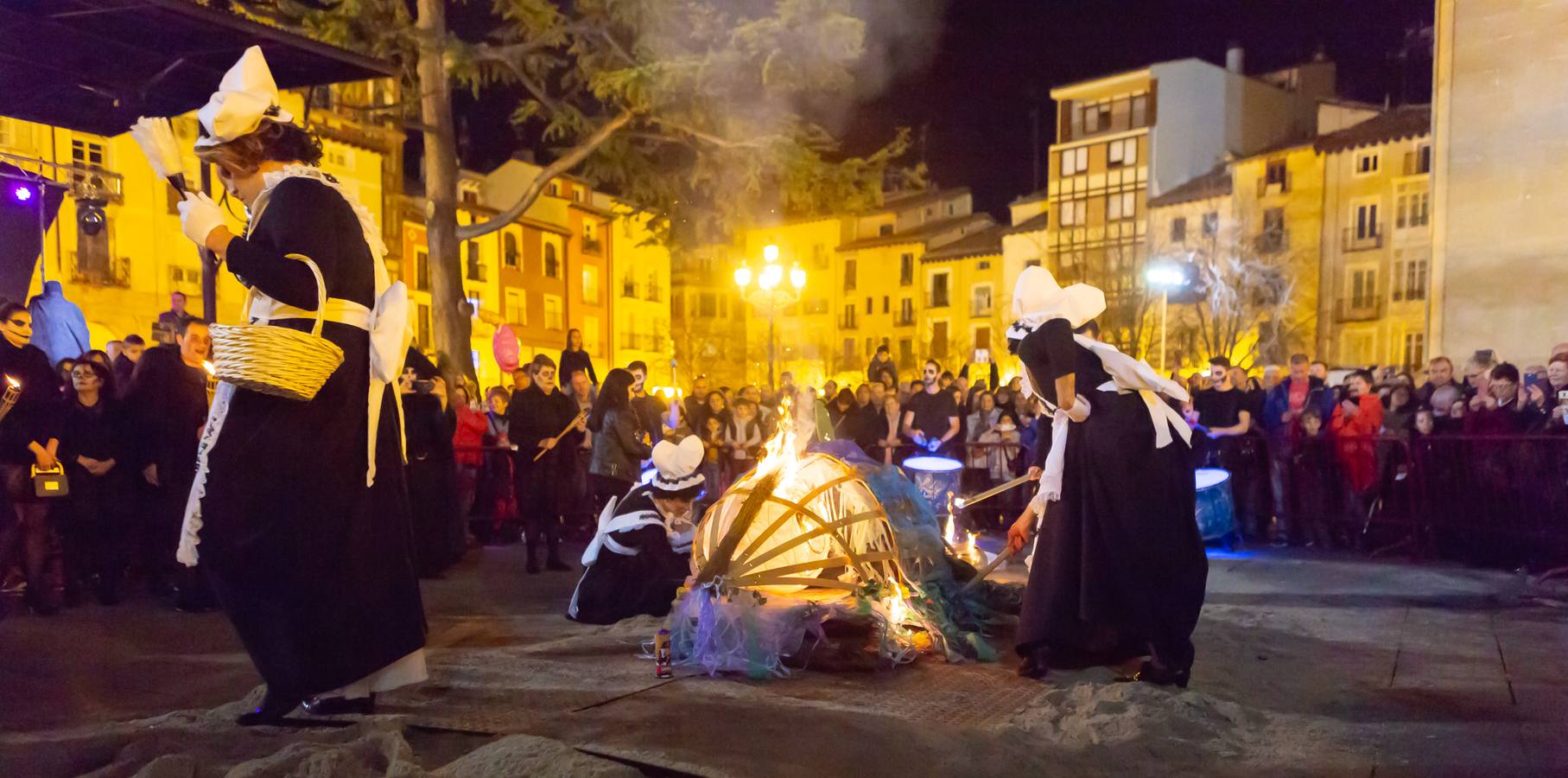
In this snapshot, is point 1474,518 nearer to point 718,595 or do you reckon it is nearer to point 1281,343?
point 718,595

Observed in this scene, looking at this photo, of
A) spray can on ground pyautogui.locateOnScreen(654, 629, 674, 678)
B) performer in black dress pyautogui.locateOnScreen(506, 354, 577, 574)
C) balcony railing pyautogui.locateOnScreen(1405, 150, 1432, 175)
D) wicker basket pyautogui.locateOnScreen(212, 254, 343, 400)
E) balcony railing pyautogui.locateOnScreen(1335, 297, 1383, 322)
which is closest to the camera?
wicker basket pyautogui.locateOnScreen(212, 254, 343, 400)

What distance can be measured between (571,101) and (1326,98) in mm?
41318

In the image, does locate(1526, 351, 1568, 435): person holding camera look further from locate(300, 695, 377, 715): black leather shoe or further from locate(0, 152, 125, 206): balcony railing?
locate(0, 152, 125, 206): balcony railing

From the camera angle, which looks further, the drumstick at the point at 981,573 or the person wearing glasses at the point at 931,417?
the person wearing glasses at the point at 931,417

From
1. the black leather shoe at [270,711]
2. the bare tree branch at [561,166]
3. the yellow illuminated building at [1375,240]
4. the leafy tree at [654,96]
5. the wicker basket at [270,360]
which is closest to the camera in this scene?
the wicker basket at [270,360]

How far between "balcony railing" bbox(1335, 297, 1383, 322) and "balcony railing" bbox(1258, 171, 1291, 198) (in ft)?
16.0

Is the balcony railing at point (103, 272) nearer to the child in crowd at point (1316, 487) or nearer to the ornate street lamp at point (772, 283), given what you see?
the ornate street lamp at point (772, 283)

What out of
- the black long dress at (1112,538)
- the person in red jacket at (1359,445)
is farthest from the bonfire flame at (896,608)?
the person in red jacket at (1359,445)

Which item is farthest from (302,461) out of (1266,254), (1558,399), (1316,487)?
(1266,254)

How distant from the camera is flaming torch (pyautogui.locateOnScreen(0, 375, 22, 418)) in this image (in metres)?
7.33

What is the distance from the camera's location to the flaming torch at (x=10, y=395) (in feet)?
24.0

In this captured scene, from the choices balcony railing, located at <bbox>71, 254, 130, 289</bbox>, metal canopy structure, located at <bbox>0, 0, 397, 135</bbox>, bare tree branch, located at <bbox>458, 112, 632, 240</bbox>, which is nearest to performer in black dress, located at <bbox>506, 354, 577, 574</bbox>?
metal canopy structure, located at <bbox>0, 0, 397, 135</bbox>

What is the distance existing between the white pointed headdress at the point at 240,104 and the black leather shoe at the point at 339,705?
6.94 feet

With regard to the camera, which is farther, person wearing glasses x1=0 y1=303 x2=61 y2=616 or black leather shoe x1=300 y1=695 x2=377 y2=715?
person wearing glasses x1=0 y1=303 x2=61 y2=616
